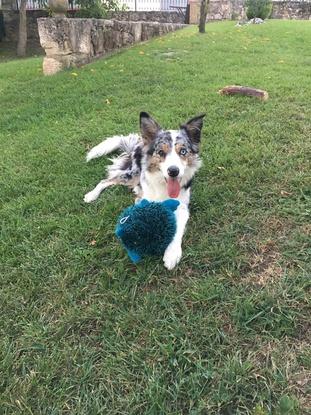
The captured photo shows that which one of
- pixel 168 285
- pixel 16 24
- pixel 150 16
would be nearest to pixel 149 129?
pixel 168 285

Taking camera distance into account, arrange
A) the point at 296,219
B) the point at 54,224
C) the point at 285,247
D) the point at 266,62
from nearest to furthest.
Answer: the point at 285,247 < the point at 296,219 < the point at 54,224 < the point at 266,62

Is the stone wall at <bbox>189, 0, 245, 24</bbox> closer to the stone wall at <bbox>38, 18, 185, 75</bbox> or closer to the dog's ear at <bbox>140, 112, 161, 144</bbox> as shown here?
the stone wall at <bbox>38, 18, 185, 75</bbox>

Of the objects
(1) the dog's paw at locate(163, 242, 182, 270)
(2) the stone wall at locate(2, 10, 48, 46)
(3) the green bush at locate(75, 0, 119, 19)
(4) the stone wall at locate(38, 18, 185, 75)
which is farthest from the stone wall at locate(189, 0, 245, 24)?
(1) the dog's paw at locate(163, 242, 182, 270)

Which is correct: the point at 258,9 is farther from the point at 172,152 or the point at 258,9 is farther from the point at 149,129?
the point at 172,152

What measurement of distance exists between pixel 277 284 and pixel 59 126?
12.2 feet

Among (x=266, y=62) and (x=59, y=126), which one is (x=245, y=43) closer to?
(x=266, y=62)

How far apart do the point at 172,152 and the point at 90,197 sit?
936 mm

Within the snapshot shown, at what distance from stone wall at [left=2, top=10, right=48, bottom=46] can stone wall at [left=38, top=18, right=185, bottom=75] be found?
27.3ft

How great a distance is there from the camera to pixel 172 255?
2.55 m

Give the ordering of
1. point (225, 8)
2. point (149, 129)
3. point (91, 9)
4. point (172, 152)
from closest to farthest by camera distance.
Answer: point (172, 152) < point (149, 129) < point (91, 9) < point (225, 8)

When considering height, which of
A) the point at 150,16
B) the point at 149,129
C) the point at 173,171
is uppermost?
the point at 149,129

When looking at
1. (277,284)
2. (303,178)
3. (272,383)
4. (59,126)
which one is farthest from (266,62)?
(272,383)

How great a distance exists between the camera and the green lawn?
6.17 feet

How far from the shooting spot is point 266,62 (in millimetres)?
A: 7367
